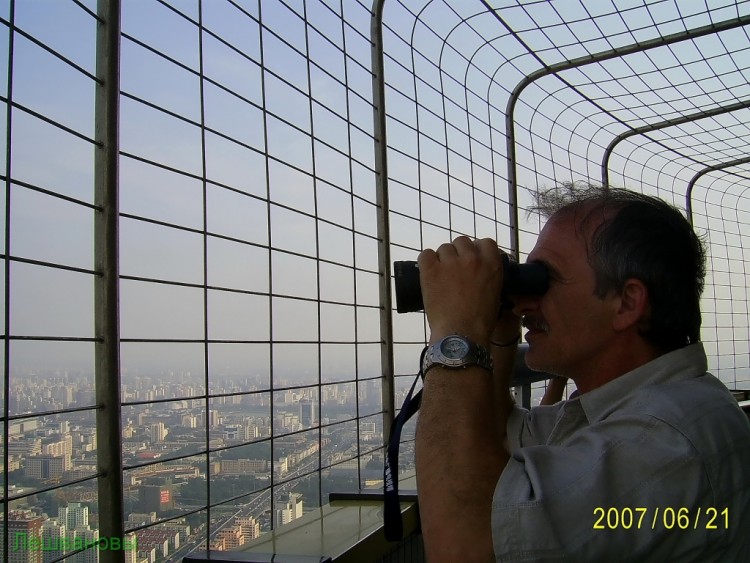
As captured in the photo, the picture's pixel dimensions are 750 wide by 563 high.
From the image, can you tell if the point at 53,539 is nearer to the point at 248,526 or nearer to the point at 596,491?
the point at 248,526

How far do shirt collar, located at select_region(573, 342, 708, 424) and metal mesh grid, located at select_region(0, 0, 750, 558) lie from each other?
1089mm

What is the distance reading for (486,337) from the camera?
3.27ft

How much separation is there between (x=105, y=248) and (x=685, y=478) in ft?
4.21

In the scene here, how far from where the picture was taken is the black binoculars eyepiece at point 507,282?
3.52 ft

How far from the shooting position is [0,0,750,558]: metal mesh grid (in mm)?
1549

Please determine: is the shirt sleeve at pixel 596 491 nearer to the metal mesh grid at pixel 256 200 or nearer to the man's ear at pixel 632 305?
the man's ear at pixel 632 305

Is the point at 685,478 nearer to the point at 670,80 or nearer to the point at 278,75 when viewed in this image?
the point at 278,75

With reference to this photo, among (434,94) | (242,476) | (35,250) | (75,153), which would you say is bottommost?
(242,476)

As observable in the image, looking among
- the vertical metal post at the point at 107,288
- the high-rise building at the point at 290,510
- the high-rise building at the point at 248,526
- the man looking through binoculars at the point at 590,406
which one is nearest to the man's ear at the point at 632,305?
the man looking through binoculars at the point at 590,406

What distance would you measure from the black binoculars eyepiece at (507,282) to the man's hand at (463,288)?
0.09 feet

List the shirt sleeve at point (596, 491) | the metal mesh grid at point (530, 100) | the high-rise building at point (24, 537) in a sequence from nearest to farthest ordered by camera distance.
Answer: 1. the shirt sleeve at point (596, 491)
2. the high-rise building at point (24, 537)
3. the metal mesh grid at point (530, 100)

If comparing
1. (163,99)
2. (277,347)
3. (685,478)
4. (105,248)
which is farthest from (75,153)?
(685,478)
